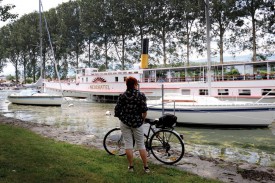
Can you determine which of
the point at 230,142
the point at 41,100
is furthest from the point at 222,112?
the point at 41,100

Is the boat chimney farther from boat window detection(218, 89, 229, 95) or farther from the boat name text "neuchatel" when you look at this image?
the boat name text "neuchatel"

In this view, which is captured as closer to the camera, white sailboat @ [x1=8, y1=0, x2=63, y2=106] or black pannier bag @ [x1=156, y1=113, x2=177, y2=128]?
black pannier bag @ [x1=156, y1=113, x2=177, y2=128]

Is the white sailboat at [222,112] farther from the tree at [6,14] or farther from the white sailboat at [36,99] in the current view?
the white sailboat at [36,99]

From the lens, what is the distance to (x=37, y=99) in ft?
107

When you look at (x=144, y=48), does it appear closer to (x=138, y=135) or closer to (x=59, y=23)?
(x=138, y=135)

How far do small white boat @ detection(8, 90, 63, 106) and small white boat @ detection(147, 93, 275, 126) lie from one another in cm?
1670

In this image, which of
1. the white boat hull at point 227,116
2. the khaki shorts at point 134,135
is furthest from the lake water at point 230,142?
the khaki shorts at point 134,135

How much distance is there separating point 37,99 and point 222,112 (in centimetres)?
2179

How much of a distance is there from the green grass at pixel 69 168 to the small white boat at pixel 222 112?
9.69 meters

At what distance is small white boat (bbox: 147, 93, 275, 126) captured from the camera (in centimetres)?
1692

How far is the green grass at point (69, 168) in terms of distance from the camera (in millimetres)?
5973

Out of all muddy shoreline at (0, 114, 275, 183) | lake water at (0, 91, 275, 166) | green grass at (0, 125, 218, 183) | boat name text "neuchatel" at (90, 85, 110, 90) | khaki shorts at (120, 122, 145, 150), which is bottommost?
lake water at (0, 91, 275, 166)

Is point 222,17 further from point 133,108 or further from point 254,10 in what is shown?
point 133,108

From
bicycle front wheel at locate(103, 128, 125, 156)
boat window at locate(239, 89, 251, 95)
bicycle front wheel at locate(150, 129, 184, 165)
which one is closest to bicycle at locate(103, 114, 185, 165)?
bicycle front wheel at locate(150, 129, 184, 165)
